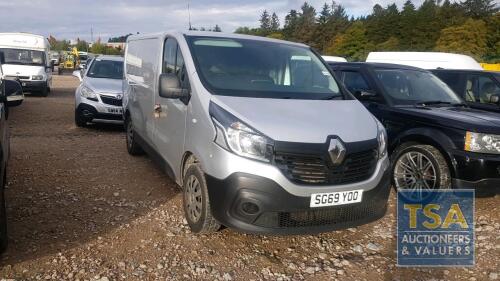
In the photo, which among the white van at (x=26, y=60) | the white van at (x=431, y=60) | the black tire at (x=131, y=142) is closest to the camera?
the black tire at (x=131, y=142)

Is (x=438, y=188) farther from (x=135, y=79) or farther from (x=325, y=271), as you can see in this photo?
(x=135, y=79)

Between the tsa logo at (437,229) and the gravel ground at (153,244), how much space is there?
0.11m

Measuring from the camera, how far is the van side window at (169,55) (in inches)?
180

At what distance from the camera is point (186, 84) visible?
404cm

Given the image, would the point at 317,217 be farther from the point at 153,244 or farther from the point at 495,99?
→ the point at 495,99

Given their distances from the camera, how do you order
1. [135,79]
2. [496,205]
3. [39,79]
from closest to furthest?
[496,205] < [135,79] < [39,79]

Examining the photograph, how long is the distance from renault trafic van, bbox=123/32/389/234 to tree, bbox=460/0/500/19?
228 feet

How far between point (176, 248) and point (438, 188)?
2988 millimetres

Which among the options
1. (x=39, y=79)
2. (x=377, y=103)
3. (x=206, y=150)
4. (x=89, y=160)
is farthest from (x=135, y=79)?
(x=39, y=79)

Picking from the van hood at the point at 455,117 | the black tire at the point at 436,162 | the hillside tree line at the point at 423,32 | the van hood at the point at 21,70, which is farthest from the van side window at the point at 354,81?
the hillside tree line at the point at 423,32

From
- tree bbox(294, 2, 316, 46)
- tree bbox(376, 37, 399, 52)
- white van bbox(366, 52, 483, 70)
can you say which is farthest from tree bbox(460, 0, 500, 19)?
white van bbox(366, 52, 483, 70)

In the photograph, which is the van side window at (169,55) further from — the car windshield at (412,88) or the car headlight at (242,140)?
the car windshield at (412,88)

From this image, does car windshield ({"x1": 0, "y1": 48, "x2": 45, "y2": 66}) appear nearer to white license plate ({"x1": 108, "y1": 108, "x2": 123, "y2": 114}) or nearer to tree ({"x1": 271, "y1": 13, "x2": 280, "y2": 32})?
white license plate ({"x1": 108, "y1": 108, "x2": 123, "y2": 114})

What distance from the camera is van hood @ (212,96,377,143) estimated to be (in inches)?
131
